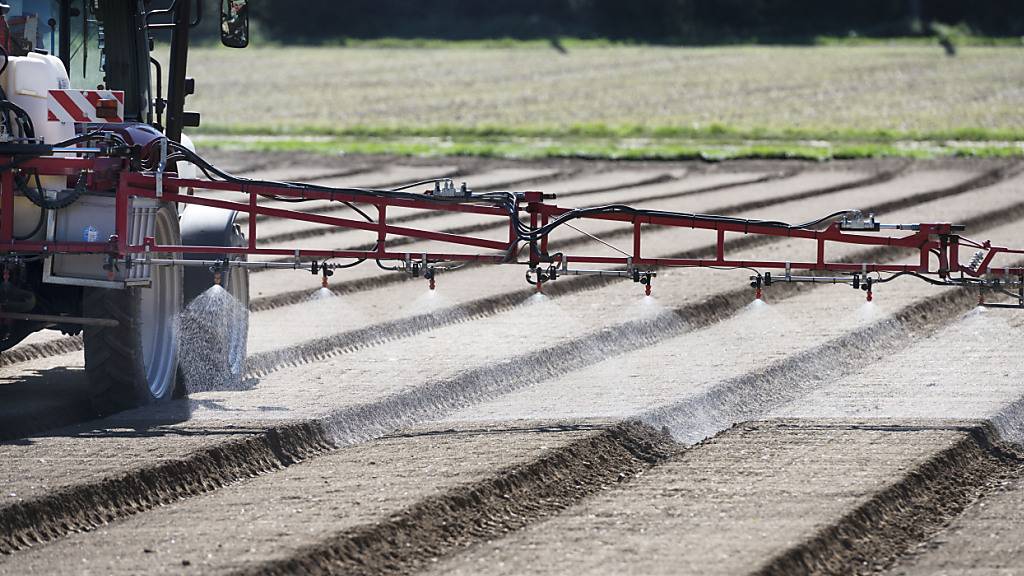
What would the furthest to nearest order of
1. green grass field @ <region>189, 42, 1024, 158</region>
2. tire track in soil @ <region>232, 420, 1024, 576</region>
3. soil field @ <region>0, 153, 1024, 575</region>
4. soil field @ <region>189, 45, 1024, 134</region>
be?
soil field @ <region>189, 45, 1024, 134</region>
green grass field @ <region>189, 42, 1024, 158</region>
soil field @ <region>0, 153, 1024, 575</region>
tire track in soil @ <region>232, 420, 1024, 576</region>

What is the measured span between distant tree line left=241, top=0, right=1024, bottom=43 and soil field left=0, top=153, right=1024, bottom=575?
124 feet

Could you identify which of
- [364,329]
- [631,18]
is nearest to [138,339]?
[364,329]

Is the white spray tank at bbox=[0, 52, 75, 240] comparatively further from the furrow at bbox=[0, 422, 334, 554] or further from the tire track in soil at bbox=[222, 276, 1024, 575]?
the tire track in soil at bbox=[222, 276, 1024, 575]

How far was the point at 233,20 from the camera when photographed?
9.13m

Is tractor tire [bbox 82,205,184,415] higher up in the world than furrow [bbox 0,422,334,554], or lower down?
higher up

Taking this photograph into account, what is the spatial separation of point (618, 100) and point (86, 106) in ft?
83.9

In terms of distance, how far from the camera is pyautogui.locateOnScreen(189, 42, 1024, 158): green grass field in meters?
25.7

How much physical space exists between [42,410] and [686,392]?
129 inches

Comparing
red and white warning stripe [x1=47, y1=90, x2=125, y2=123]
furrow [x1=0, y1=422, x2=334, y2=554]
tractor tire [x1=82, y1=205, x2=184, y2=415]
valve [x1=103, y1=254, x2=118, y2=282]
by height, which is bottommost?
furrow [x1=0, y1=422, x2=334, y2=554]

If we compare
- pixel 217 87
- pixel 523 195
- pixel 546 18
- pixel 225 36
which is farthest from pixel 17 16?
pixel 546 18

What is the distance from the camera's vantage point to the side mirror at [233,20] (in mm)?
9133

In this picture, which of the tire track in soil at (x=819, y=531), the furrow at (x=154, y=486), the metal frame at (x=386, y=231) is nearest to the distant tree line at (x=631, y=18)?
the tire track in soil at (x=819, y=531)

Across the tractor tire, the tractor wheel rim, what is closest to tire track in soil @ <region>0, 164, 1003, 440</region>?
the tractor tire

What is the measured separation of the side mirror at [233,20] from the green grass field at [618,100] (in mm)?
14758
